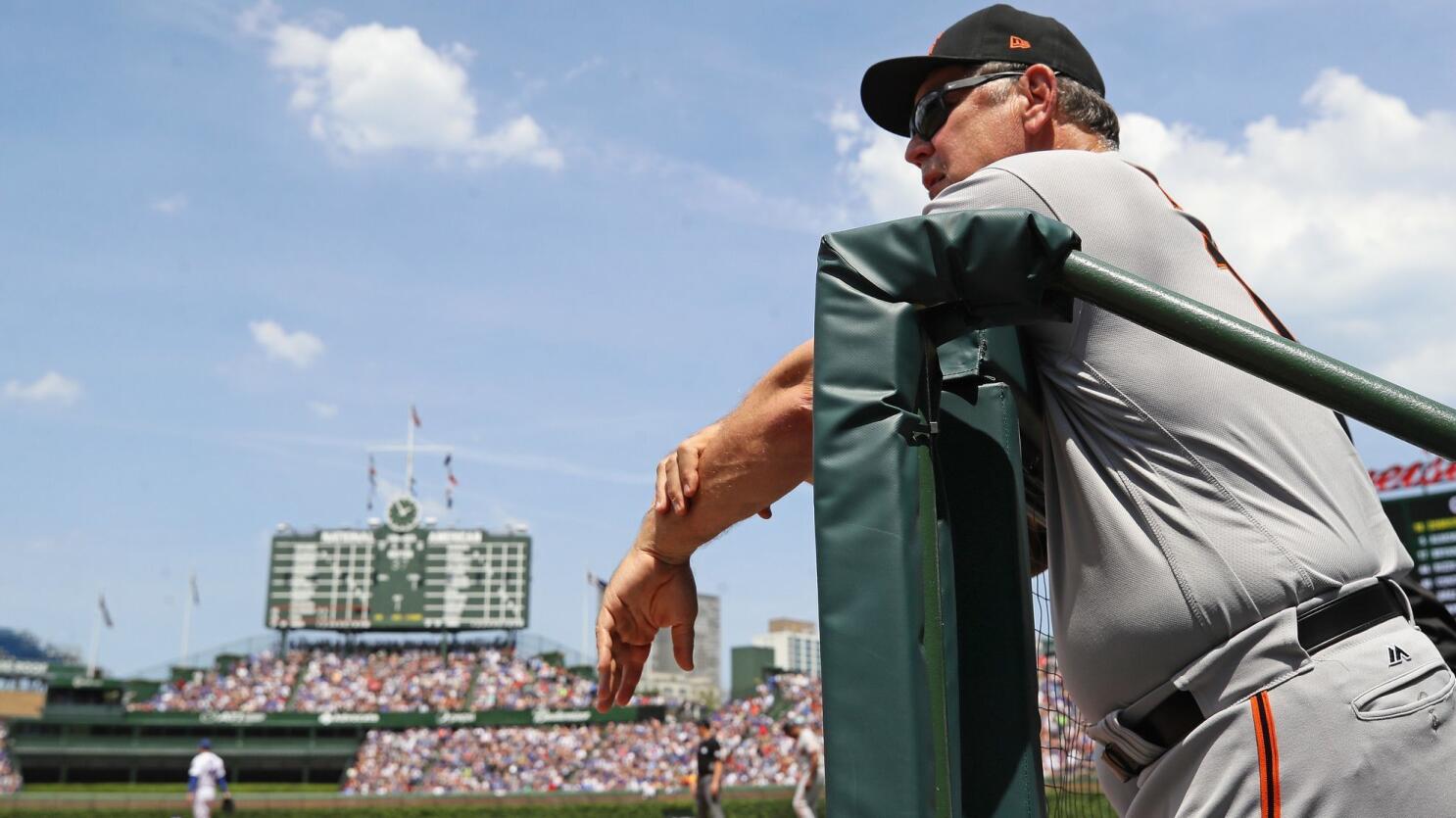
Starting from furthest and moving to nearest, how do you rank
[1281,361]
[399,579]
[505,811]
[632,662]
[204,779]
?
[399,579] < [505,811] < [204,779] < [632,662] < [1281,361]

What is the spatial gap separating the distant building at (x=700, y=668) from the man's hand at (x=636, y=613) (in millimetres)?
72907

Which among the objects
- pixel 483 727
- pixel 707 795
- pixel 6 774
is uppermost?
pixel 483 727

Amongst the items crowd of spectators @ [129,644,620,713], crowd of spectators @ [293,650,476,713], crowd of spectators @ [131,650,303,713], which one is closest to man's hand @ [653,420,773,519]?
crowd of spectators @ [129,644,620,713]

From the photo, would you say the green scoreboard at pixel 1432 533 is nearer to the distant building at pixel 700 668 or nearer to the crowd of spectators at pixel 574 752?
the crowd of spectators at pixel 574 752

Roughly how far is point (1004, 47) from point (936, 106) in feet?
0.49

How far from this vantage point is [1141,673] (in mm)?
1508

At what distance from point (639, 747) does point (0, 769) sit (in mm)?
25268

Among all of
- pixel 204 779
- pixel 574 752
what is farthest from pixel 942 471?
pixel 574 752

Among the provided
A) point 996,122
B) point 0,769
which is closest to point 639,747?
point 0,769

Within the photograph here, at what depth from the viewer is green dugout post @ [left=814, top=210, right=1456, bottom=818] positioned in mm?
1220

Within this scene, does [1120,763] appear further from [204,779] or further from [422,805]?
[422,805]

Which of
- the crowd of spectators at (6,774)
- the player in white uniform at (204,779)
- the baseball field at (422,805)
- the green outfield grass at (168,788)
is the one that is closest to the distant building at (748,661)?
the green outfield grass at (168,788)

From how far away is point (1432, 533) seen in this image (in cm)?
1703

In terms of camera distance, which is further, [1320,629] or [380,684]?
[380,684]
